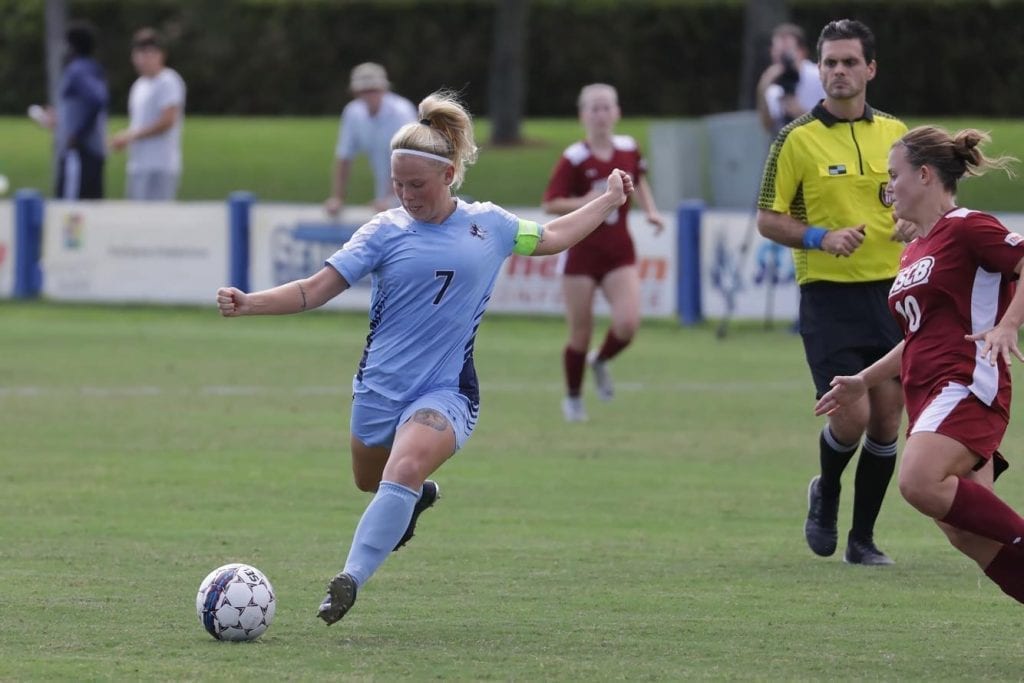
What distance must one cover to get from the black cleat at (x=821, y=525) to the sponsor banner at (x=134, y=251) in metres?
13.3

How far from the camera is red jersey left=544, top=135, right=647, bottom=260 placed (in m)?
13.3

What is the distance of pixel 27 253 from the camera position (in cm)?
2166

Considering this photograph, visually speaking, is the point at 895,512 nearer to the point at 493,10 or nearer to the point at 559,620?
the point at 559,620

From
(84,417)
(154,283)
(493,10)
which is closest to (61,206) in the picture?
(154,283)

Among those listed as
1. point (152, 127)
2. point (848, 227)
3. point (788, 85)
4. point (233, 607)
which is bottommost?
point (233, 607)

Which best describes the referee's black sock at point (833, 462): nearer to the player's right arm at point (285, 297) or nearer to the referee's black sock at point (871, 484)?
the referee's black sock at point (871, 484)

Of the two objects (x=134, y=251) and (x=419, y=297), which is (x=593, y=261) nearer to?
(x=419, y=297)

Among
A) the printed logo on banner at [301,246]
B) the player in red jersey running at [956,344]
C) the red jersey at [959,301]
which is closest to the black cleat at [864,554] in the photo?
the player in red jersey running at [956,344]

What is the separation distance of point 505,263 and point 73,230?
197 inches

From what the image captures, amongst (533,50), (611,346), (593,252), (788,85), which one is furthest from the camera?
(533,50)

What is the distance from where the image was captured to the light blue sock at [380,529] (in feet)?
21.4

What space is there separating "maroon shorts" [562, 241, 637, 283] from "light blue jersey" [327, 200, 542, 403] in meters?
6.43

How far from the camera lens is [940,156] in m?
6.62

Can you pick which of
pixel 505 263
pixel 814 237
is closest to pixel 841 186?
pixel 814 237
